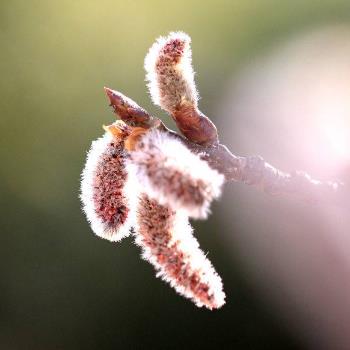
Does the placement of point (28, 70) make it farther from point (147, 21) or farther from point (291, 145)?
point (291, 145)

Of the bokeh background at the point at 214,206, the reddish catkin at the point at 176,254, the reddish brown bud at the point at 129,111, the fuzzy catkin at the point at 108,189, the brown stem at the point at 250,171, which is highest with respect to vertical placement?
the bokeh background at the point at 214,206

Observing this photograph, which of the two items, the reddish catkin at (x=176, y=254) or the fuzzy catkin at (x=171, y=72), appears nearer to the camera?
the reddish catkin at (x=176, y=254)

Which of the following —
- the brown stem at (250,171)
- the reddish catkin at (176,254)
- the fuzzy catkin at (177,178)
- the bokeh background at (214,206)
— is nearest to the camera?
the fuzzy catkin at (177,178)

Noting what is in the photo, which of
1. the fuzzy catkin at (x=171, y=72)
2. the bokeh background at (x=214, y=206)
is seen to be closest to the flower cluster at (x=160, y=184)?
the fuzzy catkin at (x=171, y=72)

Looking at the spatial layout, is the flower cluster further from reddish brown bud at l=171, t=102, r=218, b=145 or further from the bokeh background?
the bokeh background

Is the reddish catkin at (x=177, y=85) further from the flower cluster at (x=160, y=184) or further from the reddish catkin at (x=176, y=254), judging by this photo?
the reddish catkin at (x=176, y=254)

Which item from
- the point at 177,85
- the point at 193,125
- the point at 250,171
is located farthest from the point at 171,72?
the point at 250,171

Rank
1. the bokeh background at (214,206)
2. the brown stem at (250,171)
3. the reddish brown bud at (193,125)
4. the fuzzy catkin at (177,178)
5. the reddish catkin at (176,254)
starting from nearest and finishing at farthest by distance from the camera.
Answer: the fuzzy catkin at (177,178) < the reddish catkin at (176,254) < the brown stem at (250,171) < the reddish brown bud at (193,125) < the bokeh background at (214,206)

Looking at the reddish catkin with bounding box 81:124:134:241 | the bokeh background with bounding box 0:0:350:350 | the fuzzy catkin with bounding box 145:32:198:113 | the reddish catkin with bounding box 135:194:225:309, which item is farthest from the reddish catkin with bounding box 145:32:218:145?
the bokeh background with bounding box 0:0:350:350
